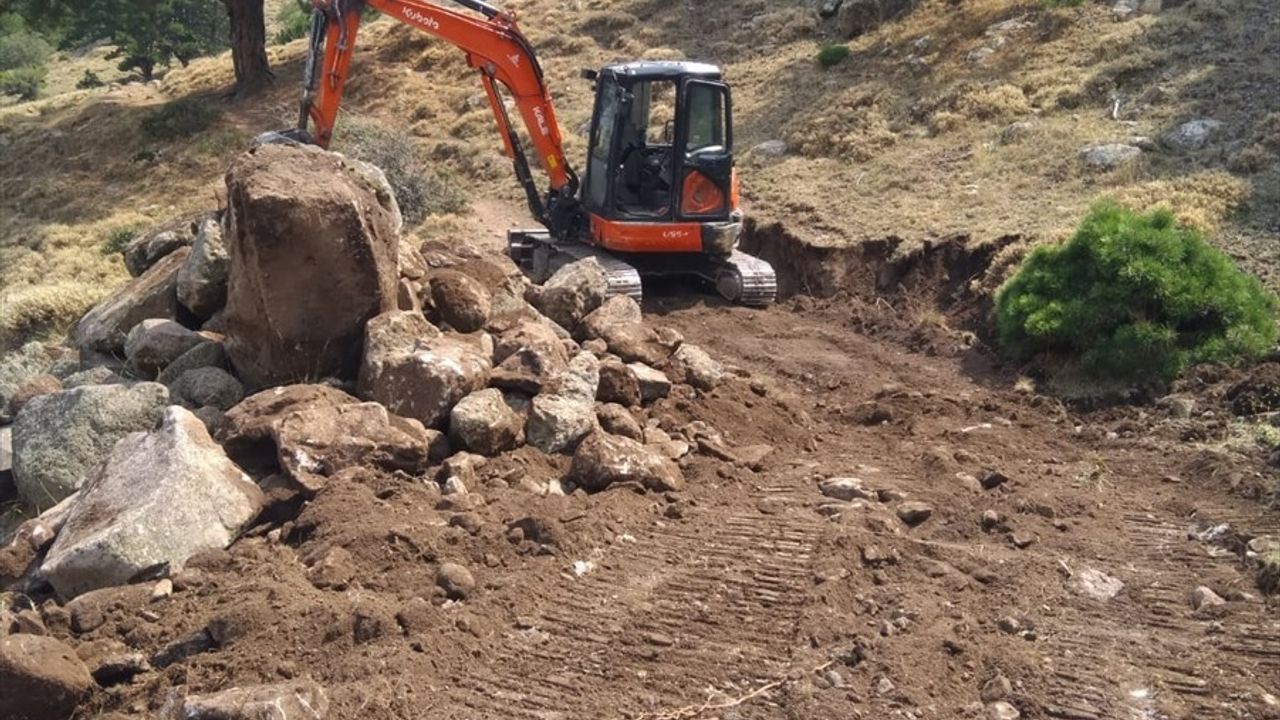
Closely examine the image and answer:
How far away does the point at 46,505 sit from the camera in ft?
25.9

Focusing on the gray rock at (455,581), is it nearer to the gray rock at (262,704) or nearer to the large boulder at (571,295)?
the gray rock at (262,704)

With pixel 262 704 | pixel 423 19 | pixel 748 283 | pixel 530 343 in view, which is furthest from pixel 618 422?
pixel 423 19

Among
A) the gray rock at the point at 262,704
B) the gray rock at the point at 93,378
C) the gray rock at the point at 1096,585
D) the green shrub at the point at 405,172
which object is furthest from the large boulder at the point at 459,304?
the green shrub at the point at 405,172

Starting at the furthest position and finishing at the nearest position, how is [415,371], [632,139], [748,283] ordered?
[632,139] < [748,283] < [415,371]

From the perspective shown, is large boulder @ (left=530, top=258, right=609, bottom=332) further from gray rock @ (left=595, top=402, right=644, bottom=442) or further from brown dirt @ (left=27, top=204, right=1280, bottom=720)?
gray rock @ (left=595, top=402, right=644, bottom=442)

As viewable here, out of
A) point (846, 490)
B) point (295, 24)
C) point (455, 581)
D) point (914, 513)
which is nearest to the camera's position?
point (455, 581)

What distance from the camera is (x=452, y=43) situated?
1369 cm

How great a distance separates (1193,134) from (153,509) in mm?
11855

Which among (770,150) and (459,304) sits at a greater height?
(459,304)

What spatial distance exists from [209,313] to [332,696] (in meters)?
4.95

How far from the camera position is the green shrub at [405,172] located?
18688mm

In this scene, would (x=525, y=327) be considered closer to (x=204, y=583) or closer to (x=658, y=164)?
(x=204, y=583)

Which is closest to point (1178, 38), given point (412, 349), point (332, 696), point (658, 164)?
point (658, 164)

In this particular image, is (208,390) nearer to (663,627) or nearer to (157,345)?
(157,345)
